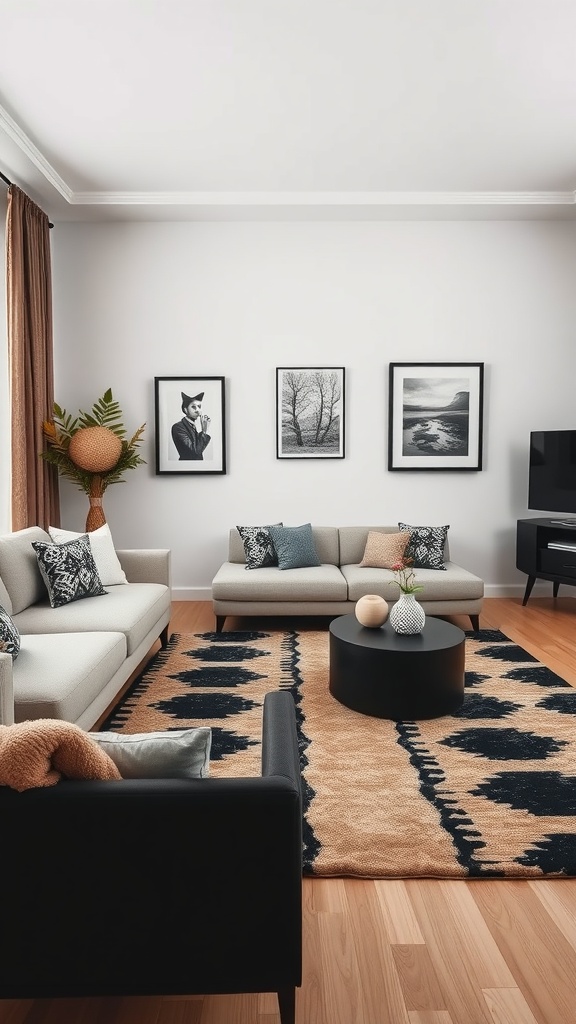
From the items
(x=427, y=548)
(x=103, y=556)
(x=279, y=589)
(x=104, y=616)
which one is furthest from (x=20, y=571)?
(x=427, y=548)

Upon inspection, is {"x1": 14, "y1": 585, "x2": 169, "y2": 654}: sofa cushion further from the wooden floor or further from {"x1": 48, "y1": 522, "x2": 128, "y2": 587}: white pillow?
the wooden floor

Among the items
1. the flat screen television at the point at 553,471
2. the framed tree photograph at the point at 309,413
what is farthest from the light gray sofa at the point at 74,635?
the flat screen television at the point at 553,471

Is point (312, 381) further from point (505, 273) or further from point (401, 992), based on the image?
point (401, 992)

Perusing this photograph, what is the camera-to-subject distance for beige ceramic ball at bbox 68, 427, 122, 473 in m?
5.27

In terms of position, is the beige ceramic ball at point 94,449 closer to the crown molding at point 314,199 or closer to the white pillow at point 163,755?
the crown molding at point 314,199

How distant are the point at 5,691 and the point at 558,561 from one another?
167 inches

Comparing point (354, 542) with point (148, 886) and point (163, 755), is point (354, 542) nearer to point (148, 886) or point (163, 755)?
point (163, 755)

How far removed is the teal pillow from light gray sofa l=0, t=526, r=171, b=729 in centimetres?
92

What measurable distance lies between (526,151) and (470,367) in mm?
1689

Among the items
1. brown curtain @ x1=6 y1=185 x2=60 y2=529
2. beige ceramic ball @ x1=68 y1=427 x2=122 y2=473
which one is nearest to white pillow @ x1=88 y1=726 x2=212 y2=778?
brown curtain @ x1=6 y1=185 x2=60 y2=529

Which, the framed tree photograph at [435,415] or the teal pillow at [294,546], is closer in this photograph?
the teal pillow at [294,546]

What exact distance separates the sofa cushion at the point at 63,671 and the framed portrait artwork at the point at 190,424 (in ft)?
8.74

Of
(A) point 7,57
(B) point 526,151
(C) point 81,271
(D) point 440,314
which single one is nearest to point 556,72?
(B) point 526,151

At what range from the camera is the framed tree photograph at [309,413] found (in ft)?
19.1
